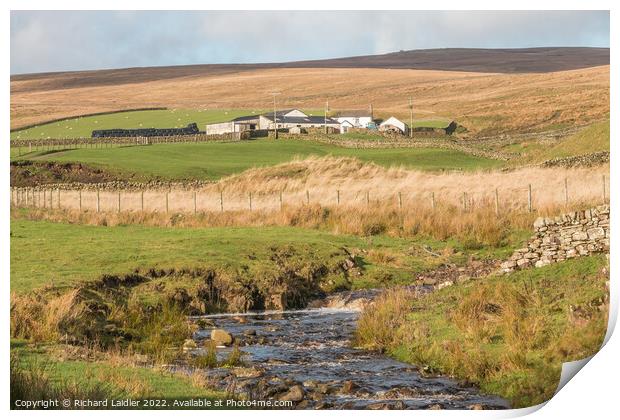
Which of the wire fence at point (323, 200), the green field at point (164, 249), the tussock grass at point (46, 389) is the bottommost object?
the tussock grass at point (46, 389)

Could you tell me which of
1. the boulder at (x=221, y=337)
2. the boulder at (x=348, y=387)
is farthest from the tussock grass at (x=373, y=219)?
the boulder at (x=348, y=387)

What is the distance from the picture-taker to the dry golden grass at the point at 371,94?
9162cm

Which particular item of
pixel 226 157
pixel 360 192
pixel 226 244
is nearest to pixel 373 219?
pixel 226 244

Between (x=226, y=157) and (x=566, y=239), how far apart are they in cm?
5103

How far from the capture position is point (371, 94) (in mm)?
137125

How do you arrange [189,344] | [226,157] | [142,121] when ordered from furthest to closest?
[142,121], [226,157], [189,344]

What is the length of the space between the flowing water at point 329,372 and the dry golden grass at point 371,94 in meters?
61.2

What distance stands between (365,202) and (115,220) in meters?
8.43

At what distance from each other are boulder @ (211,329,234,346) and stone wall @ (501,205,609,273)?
5488mm

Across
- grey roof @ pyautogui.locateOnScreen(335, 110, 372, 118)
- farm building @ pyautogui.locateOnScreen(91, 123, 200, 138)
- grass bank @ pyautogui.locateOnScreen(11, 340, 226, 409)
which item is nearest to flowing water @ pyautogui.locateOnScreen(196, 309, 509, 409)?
grass bank @ pyautogui.locateOnScreen(11, 340, 226, 409)

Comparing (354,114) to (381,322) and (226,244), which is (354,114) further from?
(381,322)

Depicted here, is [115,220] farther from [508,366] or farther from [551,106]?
[551,106]

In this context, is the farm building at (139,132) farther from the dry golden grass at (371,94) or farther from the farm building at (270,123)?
the dry golden grass at (371,94)

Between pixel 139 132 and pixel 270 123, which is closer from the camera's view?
pixel 139 132
